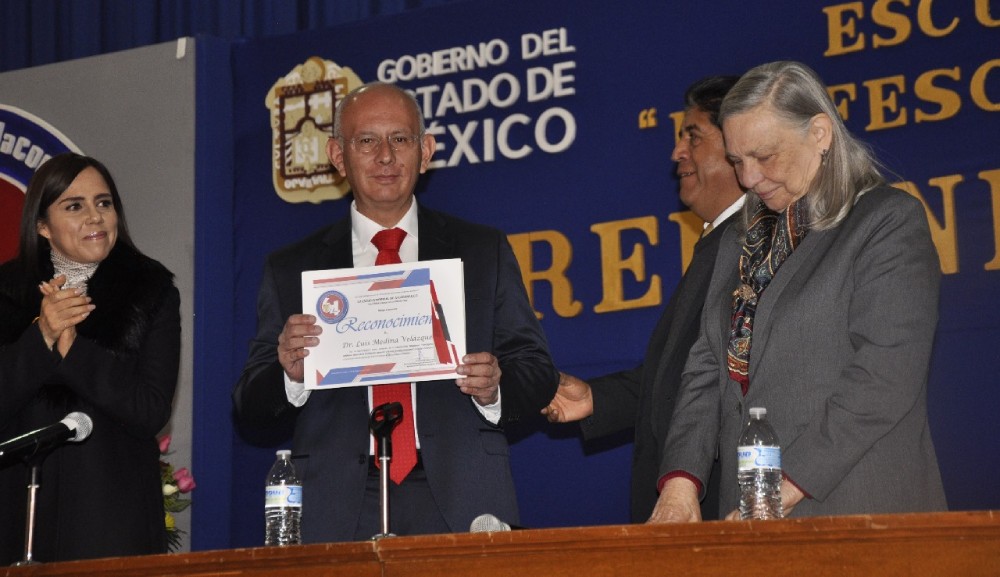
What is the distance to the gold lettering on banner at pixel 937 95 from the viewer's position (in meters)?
4.49

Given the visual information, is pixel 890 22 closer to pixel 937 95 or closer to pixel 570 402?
pixel 937 95

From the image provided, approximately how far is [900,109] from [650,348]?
4.47ft

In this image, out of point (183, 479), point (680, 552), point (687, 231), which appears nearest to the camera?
point (680, 552)

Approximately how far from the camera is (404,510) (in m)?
3.27

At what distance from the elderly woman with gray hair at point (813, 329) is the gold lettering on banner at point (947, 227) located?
1401 millimetres

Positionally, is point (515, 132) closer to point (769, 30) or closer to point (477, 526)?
point (769, 30)

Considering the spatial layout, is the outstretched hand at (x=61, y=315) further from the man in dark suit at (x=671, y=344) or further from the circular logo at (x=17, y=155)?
the circular logo at (x=17, y=155)

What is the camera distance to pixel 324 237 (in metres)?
3.59

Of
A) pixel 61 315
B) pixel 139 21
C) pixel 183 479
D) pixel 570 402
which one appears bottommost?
pixel 183 479

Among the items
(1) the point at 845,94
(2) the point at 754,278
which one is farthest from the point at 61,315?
(1) the point at 845,94

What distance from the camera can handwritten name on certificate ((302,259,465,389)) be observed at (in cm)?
324

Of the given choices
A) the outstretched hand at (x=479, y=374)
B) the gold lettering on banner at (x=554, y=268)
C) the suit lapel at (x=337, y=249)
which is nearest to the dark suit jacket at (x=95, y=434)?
the suit lapel at (x=337, y=249)

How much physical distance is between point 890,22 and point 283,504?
2.80 metres

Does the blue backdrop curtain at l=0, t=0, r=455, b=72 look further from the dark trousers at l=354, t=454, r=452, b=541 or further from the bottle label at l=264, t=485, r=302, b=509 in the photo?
the bottle label at l=264, t=485, r=302, b=509
